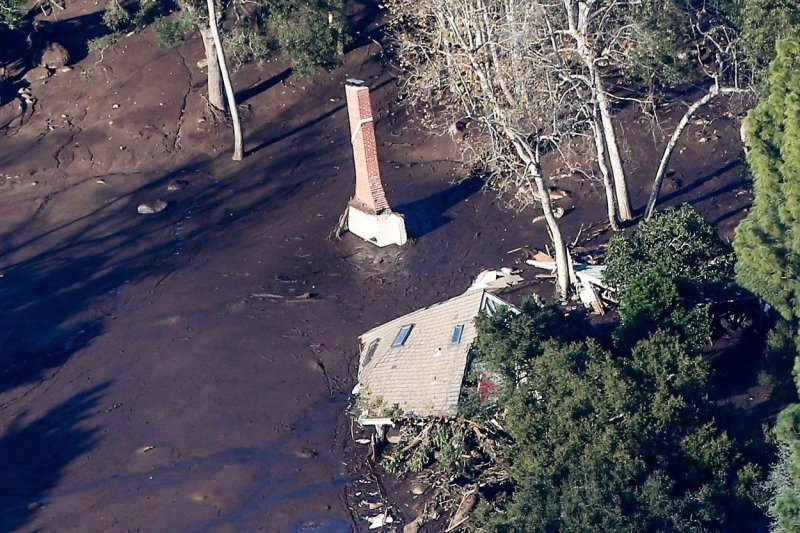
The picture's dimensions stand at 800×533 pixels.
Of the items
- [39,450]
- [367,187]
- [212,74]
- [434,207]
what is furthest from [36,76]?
[39,450]

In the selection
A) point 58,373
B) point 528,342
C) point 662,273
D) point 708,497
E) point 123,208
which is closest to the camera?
point 708,497

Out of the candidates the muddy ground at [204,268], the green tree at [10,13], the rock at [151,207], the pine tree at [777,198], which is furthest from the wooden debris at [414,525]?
the green tree at [10,13]

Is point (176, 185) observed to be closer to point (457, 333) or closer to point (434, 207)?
point (434, 207)

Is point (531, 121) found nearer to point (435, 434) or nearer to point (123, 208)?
point (435, 434)

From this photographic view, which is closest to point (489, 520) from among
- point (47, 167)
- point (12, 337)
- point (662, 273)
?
point (662, 273)

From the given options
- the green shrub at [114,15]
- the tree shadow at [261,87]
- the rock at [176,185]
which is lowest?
the rock at [176,185]

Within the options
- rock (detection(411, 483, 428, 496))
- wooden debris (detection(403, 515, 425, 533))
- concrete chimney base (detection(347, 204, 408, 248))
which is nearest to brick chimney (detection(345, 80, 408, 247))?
concrete chimney base (detection(347, 204, 408, 248))

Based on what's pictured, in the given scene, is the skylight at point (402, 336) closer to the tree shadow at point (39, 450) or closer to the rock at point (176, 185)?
the tree shadow at point (39, 450)

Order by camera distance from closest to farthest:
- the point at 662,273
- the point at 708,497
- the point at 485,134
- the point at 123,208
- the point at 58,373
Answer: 1. the point at 708,497
2. the point at 662,273
3. the point at 58,373
4. the point at 123,208
5. the point at 485,134
